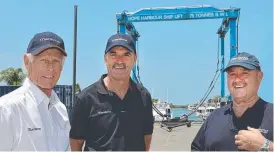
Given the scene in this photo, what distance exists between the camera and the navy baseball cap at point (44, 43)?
2586mm

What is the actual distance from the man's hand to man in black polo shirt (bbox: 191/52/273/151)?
1 cm

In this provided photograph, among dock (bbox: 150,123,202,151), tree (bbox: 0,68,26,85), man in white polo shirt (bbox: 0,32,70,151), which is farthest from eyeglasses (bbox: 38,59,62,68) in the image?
tree (bbox: 0,68,26,85)

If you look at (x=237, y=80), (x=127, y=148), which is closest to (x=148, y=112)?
(x=127, y=148)

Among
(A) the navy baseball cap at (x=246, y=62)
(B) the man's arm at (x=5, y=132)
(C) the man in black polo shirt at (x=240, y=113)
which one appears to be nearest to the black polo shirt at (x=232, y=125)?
(C) the man in black polo shirt at (x=240, y=113)

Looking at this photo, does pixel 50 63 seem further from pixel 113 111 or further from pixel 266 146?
pixel 266 146

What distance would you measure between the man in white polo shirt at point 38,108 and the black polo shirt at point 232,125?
118 cm

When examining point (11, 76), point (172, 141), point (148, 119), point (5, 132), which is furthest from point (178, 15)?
point (11, 76)

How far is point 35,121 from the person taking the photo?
2387mm

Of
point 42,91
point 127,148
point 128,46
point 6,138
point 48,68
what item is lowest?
point 127,148

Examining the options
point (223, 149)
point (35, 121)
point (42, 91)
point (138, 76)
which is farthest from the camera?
point (138, 76)

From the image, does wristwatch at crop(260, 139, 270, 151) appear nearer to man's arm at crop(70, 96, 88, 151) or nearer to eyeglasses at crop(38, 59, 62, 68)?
man's arm at crop(70, 96, 88, 151)

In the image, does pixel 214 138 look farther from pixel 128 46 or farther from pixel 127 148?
pixel 128 46

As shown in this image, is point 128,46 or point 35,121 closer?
point 35,121

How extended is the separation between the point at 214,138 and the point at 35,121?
4.69 feet
